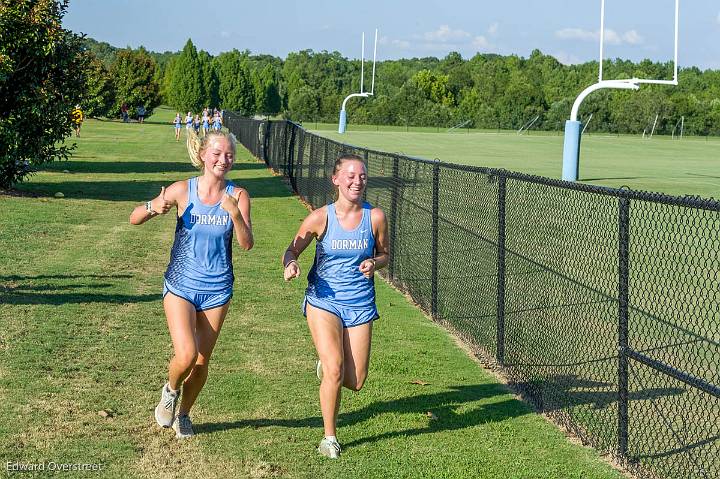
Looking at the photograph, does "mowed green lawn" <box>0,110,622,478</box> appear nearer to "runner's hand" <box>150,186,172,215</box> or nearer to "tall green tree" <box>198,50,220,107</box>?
"runner's hand" <box>150,186,172,215</box>

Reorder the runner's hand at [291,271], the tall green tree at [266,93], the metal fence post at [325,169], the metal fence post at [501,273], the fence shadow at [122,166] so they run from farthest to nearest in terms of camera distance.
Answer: the tall green tree at [266,93] < the fence shadow at [122,166] < the metal fence post at [325,169] < the metal fence post at [501,273] < the runner's hand at [291,271]

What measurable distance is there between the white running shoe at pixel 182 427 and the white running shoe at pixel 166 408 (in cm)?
4

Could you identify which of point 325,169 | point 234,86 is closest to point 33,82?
point 325,169

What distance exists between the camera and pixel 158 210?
6.13m

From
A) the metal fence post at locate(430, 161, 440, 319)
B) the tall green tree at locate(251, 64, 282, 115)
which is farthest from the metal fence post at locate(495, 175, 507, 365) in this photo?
the tall green tree at locate(251, 64, 282, 115)

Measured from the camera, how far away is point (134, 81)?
3898 inches

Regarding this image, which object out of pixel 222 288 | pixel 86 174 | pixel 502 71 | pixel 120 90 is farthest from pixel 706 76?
pixel 222 288

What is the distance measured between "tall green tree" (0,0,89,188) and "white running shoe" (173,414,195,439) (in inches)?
612

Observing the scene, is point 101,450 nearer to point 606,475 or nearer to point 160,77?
point 606,475

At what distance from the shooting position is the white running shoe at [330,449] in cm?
616

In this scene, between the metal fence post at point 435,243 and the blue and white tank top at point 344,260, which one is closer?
the blue and white tank top at point 344,260

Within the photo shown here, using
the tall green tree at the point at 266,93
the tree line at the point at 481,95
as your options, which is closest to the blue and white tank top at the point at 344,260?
the tree line at the point at 481,95

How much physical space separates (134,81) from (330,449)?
96.6 metres

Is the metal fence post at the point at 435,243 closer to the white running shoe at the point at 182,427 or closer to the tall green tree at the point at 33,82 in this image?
the white running shoe at the point at 182,427
